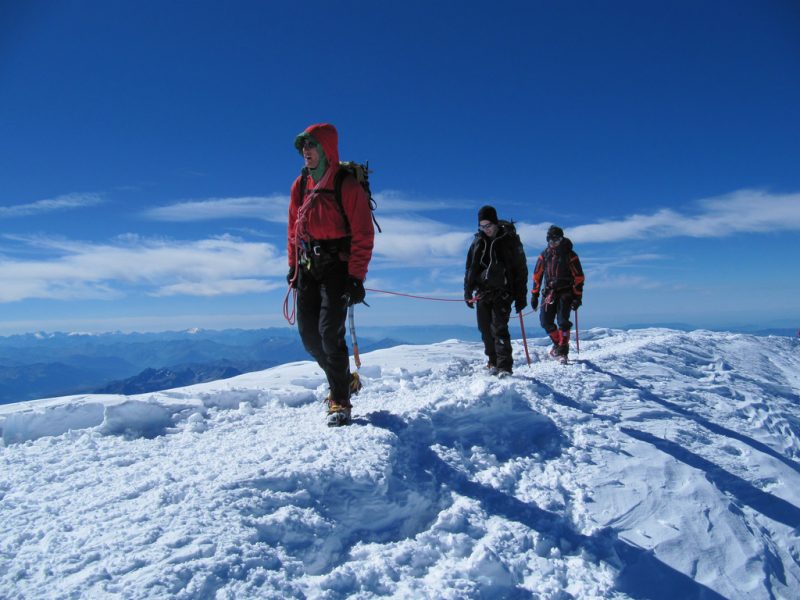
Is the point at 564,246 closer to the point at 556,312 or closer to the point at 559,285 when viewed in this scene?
the point at 559,285

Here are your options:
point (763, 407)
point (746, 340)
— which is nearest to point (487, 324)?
point (763, 407)

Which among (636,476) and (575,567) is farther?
(636,476)

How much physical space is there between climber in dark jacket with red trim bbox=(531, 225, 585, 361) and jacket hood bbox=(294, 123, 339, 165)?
20.9 feet

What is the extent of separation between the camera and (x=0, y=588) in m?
2.02

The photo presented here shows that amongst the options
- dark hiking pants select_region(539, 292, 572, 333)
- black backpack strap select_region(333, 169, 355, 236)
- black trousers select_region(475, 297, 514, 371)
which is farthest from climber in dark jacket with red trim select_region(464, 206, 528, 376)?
black backpack strap select_region(333, 169, 355, 236)

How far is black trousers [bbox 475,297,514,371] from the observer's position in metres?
6.63

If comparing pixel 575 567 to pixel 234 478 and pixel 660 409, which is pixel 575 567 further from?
pixel 660 409

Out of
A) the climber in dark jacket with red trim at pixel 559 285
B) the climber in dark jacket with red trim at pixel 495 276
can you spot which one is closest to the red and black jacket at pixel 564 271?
the climber in dark jacket with red trim at pixel 559 285

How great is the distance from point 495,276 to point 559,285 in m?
3.25

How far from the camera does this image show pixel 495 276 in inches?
270

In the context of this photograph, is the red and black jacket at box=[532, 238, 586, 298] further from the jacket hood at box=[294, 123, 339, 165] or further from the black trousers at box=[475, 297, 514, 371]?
the jacket hood at box=[294, 123, 339, 165]

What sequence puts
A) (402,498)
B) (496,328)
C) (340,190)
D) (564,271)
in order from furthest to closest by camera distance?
(564,271) < (496,328) < (340,190) < (402,498)

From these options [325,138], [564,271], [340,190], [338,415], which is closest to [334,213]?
[340,190]

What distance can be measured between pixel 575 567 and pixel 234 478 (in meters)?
2.27
